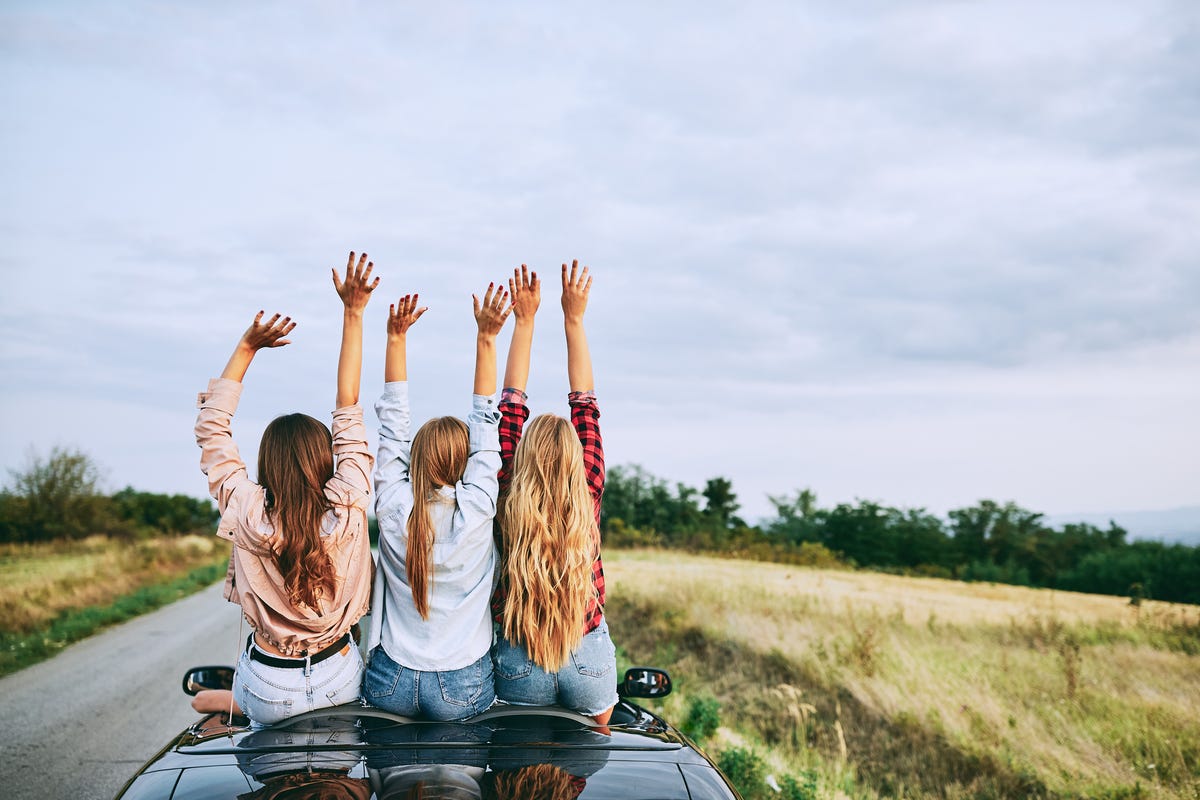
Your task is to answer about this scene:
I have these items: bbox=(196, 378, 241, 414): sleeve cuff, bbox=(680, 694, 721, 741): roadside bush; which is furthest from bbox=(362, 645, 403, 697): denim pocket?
bbox=(680, 694, 721, 741): roadside bush

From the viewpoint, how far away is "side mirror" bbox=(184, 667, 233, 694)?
3760 mm

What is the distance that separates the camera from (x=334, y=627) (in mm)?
3422

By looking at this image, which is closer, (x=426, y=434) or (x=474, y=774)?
(x=474, y=774)

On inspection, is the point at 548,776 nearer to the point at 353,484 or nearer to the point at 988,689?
the point at 353,484

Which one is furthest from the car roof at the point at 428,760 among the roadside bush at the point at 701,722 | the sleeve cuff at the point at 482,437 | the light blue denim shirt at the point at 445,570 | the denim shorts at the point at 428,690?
the roadside bush at the point at 701,722

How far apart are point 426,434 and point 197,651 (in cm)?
1169

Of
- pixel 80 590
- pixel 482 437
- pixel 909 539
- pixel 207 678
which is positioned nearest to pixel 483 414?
pixel 482 437

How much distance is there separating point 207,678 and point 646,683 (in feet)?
5.88

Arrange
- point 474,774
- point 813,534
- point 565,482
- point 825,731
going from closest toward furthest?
1. point 474,774
2. point 565,482
3. point 825,731
4. point 813,534

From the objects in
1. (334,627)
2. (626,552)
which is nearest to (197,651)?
(334,627)

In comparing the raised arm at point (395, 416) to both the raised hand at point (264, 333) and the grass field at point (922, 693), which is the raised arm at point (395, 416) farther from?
the grass field at point (922, 693)

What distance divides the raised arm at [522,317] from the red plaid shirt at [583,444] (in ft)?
0.60

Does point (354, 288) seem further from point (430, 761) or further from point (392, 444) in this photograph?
point (430, 761)

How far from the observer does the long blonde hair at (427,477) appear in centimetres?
326
